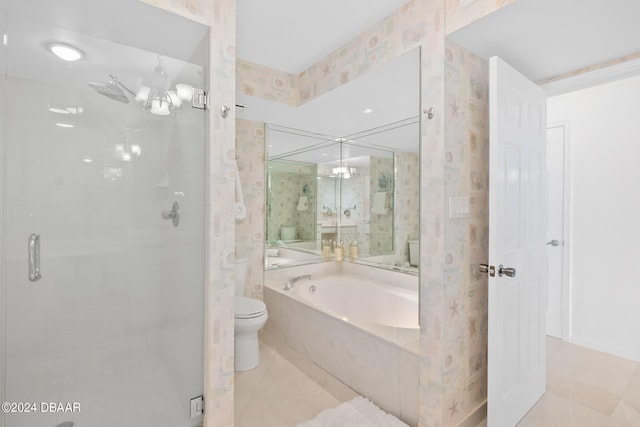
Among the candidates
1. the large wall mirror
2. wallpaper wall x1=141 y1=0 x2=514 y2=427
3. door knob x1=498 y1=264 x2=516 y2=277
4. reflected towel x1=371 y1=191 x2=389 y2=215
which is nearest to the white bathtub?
the large wall mirror

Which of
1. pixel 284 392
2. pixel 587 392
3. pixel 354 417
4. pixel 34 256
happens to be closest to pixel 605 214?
pixel 587 392

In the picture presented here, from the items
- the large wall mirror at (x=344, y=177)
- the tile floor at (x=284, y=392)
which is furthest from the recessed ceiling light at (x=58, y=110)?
the tile floor at (x=284, y=392)

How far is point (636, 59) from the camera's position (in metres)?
1.79

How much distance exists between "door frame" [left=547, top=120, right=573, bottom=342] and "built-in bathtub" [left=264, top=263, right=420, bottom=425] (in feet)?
4.64

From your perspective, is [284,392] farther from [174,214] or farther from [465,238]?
[465,238]

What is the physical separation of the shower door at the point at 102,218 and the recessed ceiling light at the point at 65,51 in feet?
0.06

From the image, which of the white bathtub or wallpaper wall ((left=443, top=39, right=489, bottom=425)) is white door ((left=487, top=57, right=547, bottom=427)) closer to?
wallpaper wall ((left=443, top=39, right=489, bottom=425))

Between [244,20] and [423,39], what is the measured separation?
106cm

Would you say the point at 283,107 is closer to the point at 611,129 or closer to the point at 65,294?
the point at 65,294

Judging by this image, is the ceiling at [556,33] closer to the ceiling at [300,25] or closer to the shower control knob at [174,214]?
the ceiling at [300,25]

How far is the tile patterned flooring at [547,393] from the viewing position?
1.83 m

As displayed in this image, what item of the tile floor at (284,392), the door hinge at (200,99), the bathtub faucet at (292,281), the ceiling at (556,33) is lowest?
the tile floor at (284,392)

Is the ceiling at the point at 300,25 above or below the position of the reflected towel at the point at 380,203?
above

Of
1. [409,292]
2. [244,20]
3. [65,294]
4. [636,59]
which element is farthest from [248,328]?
[636,59]
